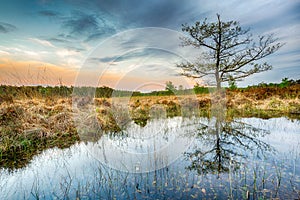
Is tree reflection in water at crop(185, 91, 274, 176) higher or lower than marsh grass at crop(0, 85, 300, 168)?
lower

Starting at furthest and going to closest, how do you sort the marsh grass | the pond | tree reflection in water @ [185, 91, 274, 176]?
the marsh grass
tree reflection in water @ [185, 91, 274, 176]
the pond

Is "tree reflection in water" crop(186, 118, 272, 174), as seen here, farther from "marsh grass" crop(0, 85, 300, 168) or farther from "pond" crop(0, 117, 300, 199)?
"marsh grass" crop(0, 85, 300, 168)

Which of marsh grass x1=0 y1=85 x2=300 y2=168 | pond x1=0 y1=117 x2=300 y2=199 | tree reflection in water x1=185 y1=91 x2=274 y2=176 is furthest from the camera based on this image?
marsh grass x1=0 y1=85 x2=300 y2=168

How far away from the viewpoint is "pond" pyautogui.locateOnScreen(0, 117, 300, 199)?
289 cm

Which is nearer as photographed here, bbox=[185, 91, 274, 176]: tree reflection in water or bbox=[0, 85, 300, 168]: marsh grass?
bbox=[185, 91, 274, 176]: tree reflection in water

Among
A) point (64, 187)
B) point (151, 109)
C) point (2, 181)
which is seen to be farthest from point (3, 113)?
point (151, 109)

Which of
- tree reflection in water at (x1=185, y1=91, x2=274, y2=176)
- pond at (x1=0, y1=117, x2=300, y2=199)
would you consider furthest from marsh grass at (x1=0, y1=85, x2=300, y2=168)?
tree reflection in water at (x1=185, y1=91, x2=274, y2=176)

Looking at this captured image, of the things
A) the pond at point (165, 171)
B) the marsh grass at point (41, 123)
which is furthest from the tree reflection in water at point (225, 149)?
the marsh grass at point (41, 123)

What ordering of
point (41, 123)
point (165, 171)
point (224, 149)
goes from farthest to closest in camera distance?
point (41, 123) < point (224, 149) < point (165, 171)

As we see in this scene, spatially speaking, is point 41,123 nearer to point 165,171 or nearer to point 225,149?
point 165,171

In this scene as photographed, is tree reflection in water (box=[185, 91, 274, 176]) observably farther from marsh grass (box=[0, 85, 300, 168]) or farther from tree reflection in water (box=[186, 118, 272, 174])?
marsh grass (box=[0, 85, 300, 168])

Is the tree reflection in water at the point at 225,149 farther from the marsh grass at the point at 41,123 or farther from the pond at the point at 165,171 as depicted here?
the marsh grass at the point at 41,123

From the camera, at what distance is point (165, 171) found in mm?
3656

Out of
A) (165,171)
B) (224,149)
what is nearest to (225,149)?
(224,149)
